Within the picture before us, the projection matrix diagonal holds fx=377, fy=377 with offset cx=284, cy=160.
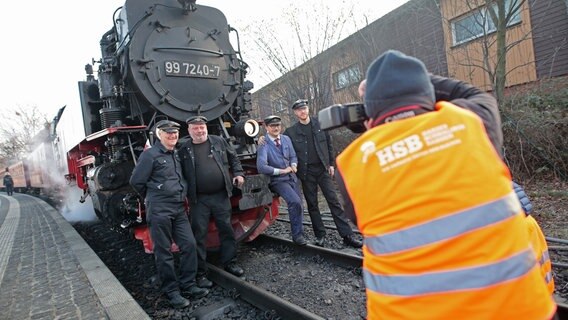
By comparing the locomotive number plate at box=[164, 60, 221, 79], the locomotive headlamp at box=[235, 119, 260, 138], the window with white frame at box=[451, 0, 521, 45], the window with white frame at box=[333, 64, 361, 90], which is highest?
the window with white frame at box=[451, 0, 521, 45]

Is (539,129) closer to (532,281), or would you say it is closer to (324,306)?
(324,306)

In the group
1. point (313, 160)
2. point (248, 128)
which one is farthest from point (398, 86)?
point (248, 128)

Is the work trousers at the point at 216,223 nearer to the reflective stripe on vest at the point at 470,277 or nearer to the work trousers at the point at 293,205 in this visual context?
the work trousers at the point at 293,205

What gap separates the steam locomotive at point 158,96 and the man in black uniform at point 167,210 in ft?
1.65

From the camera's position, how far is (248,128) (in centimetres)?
518

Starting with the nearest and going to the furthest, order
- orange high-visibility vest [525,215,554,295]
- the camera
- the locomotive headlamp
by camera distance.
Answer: the camera → orange high-visibility vest [525,215,554,295] → the locomotive headlamp

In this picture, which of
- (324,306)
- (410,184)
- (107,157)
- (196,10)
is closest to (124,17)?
(196,10)

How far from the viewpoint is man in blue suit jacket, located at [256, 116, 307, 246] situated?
186 inches

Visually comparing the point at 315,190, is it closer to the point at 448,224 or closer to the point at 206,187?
the point at 206,187

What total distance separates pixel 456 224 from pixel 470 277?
16 centimetres

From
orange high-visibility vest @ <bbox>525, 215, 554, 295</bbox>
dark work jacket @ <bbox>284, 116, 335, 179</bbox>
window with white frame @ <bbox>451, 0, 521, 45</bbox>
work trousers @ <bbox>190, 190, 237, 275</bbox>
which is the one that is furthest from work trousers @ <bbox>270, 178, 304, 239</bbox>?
window with white frame @ <bbox>451, 0, 521, 45</bbox>

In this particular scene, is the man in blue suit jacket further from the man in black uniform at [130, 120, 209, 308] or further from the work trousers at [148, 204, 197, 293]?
the work trousers at [148, 204, 197, 293]

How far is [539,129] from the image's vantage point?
271 inches

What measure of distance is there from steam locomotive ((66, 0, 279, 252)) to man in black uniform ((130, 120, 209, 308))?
50 centimetres
